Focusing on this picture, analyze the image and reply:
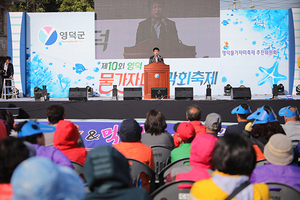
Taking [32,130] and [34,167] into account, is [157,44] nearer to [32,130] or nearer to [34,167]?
[32,130]

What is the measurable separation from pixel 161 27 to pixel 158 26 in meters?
0.11

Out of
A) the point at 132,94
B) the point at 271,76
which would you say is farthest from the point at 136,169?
the point at 271,76

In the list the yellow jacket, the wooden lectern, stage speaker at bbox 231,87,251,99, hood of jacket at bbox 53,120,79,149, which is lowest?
the yellow jacket

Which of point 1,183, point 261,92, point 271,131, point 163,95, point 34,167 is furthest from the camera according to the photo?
point 261,92

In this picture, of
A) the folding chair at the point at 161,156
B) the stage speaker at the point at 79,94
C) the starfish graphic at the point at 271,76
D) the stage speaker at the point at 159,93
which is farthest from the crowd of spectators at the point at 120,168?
the starfish graphic at the point at 271,76

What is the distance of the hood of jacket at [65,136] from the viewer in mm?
1985

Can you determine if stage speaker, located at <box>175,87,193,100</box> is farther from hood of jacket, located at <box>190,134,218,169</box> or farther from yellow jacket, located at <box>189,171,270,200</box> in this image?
yellow jacket, located at <box>189,171,270,200</box>

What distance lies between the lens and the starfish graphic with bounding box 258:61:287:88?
916 centimetres

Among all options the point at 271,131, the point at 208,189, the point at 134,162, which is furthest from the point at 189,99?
the point at 208,189

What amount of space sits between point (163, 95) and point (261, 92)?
5.12 metres

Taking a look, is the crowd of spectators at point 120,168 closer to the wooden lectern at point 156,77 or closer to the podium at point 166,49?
the wooden lectern at point 156,77

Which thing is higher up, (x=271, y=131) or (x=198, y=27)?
(x=198, y=27)

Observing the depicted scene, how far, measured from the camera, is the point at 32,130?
1611mm

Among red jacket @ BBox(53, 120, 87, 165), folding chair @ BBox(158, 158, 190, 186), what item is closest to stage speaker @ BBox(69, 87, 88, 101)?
red jacket @ BBox(53, 120, 87, 165)
